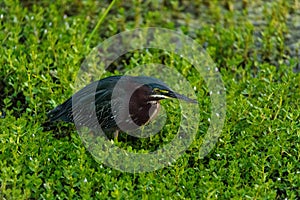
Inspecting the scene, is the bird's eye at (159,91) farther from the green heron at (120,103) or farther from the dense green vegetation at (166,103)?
the dense green vegetation at (166,103)

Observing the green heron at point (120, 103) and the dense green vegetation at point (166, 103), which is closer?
the dense green vegetation at point (166, 103)

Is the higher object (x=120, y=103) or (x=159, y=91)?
(x=159, y=91)

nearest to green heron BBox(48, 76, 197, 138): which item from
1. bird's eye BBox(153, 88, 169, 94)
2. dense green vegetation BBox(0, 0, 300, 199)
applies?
bird's eye BBox(153, 88, 169, 94)

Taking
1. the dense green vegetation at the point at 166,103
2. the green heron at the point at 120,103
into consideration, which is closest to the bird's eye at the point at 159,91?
the green heron at the point at 120,103

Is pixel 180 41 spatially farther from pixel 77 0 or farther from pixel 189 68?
pixel 77 0

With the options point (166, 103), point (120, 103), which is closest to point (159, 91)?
point (120, 103)

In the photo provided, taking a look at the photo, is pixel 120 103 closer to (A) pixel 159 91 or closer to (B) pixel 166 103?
(A) pixel 159 91
